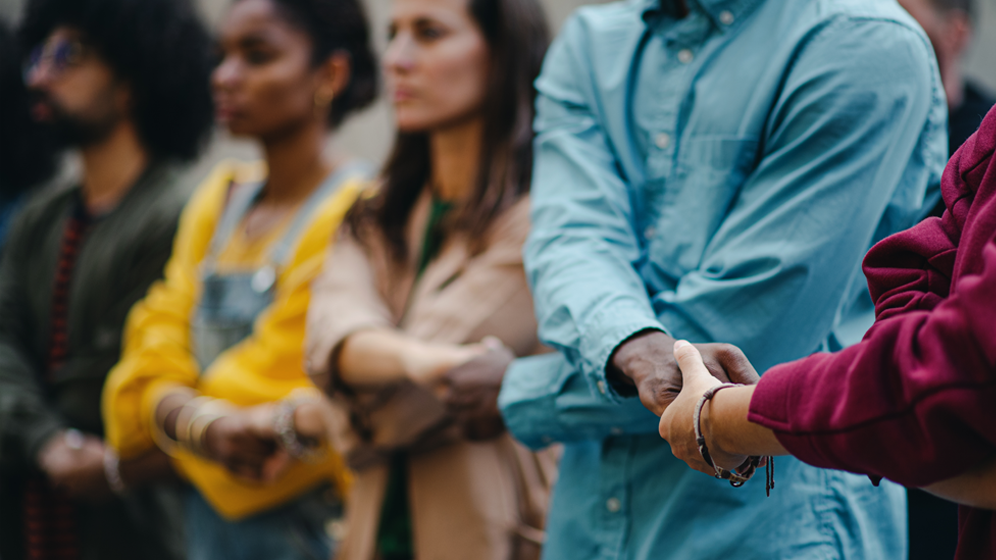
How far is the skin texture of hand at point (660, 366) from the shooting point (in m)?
1.14

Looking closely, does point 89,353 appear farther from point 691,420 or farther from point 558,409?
point 691,420

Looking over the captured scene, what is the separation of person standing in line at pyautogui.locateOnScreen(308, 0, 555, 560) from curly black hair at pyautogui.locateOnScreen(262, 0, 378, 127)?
0.67 meters

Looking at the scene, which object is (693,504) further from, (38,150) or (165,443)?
(38,150)

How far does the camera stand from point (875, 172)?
1.32 meters

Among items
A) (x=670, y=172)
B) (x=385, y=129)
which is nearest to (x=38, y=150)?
(x=385, y=129)

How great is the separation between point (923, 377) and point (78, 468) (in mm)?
2974

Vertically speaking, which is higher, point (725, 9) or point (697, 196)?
point (725, 9)

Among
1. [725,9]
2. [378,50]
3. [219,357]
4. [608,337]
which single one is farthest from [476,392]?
[378,50]

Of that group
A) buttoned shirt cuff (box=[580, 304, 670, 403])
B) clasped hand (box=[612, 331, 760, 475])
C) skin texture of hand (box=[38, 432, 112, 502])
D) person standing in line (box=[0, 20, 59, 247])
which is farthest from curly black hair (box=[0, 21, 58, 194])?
clasped hand (box=[612, 331, 760, 475])

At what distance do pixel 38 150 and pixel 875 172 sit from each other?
4.50m

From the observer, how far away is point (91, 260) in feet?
11.2

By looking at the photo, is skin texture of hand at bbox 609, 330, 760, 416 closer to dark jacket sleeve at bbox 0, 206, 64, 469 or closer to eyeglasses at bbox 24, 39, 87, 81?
dark jacket sleeve at bbox 0, 206, 64, 469

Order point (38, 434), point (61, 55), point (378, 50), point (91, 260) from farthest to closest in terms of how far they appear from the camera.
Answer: point (378, 50), point (61, 55), point (91, 260), point (38, 434)

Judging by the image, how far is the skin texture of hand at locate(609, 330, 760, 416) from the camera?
3.73ft
